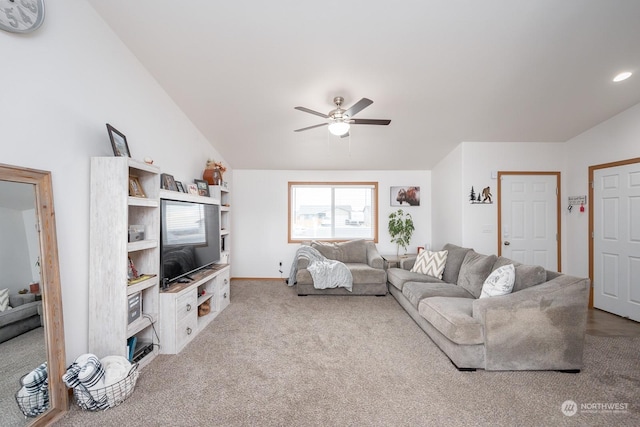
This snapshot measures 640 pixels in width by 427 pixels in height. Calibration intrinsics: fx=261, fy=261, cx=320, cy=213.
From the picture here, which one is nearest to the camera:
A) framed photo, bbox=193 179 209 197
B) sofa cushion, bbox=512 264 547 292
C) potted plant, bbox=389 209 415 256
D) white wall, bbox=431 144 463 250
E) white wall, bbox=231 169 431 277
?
sofa cushion, bbox=512 264 547 292

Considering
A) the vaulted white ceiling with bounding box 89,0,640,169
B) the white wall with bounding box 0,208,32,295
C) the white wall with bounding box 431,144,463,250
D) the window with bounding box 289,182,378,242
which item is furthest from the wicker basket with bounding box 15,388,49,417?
the white wall with bounding box 431,144,463,250

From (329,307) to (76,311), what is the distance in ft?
9.00

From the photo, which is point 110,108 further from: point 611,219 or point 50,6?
point 611,219

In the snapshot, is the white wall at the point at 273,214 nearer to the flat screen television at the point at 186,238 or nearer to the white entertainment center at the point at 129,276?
the flat screen television at the point at 186,238

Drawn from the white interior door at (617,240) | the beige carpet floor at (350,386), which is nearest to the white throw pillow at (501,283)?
the beige carpet floor at (350,386)

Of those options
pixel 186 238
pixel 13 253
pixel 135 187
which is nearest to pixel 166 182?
pixel 135 187

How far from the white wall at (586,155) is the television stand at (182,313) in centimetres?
532

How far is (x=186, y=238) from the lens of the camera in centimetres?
293

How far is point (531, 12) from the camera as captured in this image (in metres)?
2.05

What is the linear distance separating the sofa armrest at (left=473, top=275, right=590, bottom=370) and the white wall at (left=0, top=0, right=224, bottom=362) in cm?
322

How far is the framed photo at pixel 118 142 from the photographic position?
2096 mm

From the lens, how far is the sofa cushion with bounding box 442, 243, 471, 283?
143 inches

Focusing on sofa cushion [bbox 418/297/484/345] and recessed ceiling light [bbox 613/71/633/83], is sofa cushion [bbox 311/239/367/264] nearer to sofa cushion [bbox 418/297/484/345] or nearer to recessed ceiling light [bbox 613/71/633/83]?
sofa cushion [bbox 418/297/484/345]

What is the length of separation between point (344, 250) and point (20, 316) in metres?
4.14
